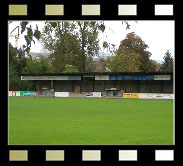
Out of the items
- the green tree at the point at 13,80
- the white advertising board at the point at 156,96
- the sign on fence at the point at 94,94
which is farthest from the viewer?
the green tree at the point at 13,80

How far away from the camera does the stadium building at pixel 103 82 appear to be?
47.8m

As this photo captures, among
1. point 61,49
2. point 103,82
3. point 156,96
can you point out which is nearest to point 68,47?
point 61,49

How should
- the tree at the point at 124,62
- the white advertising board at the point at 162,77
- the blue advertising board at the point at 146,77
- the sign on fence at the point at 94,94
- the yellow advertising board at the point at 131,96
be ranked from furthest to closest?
the tree at the point at 124,62 → the blue advertising board at the point at 146,77 → the sign on fence at the point at 94,94 → the white advertising board at the point at 162,77 → the yellow advertising board at the point at 131,96

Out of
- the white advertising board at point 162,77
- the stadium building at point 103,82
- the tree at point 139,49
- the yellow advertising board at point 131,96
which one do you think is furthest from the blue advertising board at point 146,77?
the tree at point 139,49

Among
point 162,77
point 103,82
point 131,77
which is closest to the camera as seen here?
point 162,77

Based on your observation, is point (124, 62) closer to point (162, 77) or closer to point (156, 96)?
point (162, 77)

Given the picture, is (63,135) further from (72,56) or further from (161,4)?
(72,56)

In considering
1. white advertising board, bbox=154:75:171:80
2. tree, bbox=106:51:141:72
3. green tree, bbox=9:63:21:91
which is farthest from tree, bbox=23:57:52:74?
white advertising board, bbox=154:75:171:80

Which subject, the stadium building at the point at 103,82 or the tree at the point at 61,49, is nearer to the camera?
the stadium building at the point at 103,82

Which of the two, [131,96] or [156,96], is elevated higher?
[156,96]

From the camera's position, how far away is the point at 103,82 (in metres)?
51.4

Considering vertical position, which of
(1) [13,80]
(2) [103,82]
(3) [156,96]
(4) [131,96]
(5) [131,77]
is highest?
(5) [131,77]

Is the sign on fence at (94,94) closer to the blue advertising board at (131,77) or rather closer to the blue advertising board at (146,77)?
the blue advertising board at (131,77)
